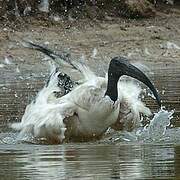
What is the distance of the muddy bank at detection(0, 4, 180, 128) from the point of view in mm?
18219

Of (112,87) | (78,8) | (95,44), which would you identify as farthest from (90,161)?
(78,8)

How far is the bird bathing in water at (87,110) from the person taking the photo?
8758 millimetres

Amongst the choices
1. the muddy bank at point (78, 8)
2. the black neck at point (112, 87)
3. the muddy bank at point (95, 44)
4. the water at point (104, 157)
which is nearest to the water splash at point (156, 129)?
the water at point (104, 157)

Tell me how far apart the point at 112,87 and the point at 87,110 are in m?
0.37

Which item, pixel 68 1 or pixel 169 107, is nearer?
pixel 169 107

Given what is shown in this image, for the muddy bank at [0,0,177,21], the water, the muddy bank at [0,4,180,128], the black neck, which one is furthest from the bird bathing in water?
the muddy bank at [0,0,177,21]

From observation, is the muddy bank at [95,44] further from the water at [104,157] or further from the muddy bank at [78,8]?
the water at [104,157]

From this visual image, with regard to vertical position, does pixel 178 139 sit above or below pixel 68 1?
below

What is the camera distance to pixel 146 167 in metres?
6.18

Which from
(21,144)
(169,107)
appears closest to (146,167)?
(21,144)

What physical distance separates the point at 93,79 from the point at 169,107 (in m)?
1.84

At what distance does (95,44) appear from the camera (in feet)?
70.3

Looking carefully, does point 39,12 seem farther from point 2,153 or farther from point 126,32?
point 2,153

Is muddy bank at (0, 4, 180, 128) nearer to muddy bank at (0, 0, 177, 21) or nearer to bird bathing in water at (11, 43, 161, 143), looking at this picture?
muddy bank at (0, 0, 177, 21)
